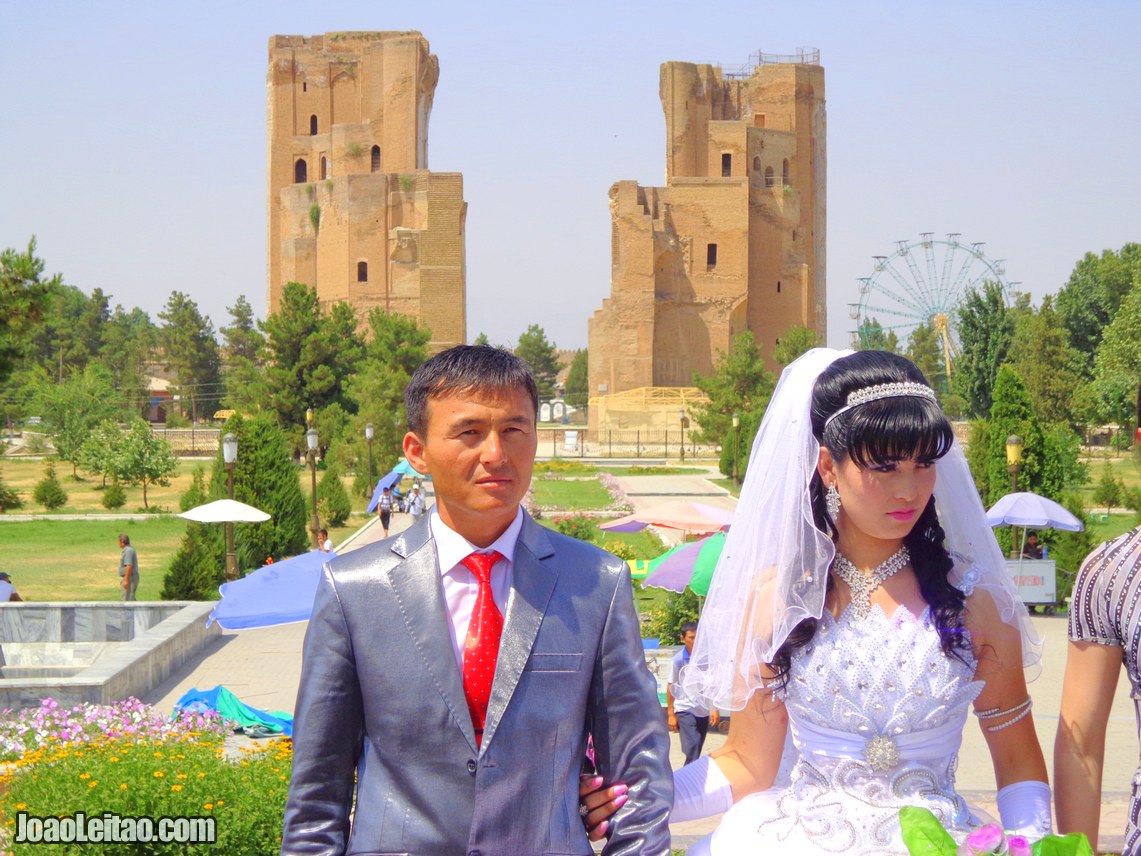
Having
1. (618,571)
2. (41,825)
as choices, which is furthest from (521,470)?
(41,825)

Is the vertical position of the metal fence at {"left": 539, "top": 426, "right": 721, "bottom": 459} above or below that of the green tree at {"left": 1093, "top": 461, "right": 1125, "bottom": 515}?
→ above

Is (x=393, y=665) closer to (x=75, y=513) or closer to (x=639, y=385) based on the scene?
(x=75, y=513)

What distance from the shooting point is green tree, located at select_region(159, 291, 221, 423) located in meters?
72.8

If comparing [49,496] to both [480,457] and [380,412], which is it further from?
[480,457]

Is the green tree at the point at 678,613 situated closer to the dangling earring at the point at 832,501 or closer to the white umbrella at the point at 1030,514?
the white umbrella at the point at 1030,514

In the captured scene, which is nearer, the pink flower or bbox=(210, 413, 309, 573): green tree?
the pink flower

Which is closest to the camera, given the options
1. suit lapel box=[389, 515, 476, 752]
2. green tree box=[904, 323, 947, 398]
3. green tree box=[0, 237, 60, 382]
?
suit lapel box=[389, 515, 476, 752]

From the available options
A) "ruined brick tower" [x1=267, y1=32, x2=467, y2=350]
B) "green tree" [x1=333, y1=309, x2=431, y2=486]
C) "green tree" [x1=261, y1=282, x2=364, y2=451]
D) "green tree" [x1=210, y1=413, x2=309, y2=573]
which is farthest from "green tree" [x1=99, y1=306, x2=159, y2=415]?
"green tree" [x1=210, y1=413, x2=309, y2=573]

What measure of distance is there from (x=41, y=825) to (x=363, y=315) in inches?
2100

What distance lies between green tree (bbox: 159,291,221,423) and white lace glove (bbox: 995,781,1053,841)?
70776mm

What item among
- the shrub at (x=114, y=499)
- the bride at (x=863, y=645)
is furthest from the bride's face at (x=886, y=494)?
the shrub at (x=114, y=499)

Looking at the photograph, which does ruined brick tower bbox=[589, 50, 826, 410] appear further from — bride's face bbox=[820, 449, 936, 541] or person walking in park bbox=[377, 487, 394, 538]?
bride's face bbox=[820, 449, 936, 541]

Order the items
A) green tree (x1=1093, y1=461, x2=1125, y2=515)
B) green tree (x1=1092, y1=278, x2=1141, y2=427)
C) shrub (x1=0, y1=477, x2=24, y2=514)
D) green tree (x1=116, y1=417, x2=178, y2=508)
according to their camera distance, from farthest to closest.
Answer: green tree (x1=1092, y1=278, x2=1141, y2=427) → green tree (x1=116, y1=417, x2=178, y2=508) → shrub (x1=0, y1=477, x2=24, y2=514) → green tree (x1=1093, y1=461, x2=1125, y2=515)

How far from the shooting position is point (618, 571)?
2480 millimetres
